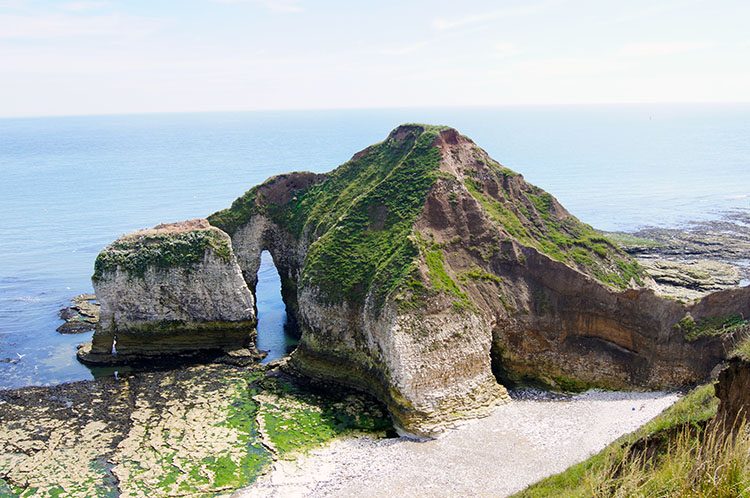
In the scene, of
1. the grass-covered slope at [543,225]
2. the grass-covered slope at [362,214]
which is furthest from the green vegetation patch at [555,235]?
the grass-covered slope at [362,214]

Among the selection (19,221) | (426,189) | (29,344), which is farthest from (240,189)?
(426,189)

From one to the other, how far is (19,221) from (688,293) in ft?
298

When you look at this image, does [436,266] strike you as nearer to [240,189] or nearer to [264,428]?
[264,428]

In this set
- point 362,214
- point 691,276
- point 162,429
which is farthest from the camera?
point 691,276

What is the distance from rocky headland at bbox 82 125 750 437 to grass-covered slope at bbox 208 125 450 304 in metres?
0.12

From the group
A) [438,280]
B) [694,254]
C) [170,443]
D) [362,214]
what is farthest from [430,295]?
[694,254]

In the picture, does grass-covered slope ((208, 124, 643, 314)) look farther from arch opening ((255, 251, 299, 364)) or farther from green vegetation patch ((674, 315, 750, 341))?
green vegetation patch ((674, 315, 750, 341))

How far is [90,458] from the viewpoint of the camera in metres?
27.5

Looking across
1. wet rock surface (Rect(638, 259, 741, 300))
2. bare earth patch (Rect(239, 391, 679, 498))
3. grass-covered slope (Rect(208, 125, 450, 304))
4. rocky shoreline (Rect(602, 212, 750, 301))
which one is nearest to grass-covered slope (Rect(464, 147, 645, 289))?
grass-covered slope (Rect(208, 125, 450, 304))

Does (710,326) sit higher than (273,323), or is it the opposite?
(710,326)

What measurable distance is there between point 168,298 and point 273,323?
988 cm

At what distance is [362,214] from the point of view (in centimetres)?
3984

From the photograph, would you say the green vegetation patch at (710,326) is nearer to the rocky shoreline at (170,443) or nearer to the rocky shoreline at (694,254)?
the rocky shoreline at (170,443)

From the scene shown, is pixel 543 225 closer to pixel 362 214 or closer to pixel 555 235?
pixel 555 235
